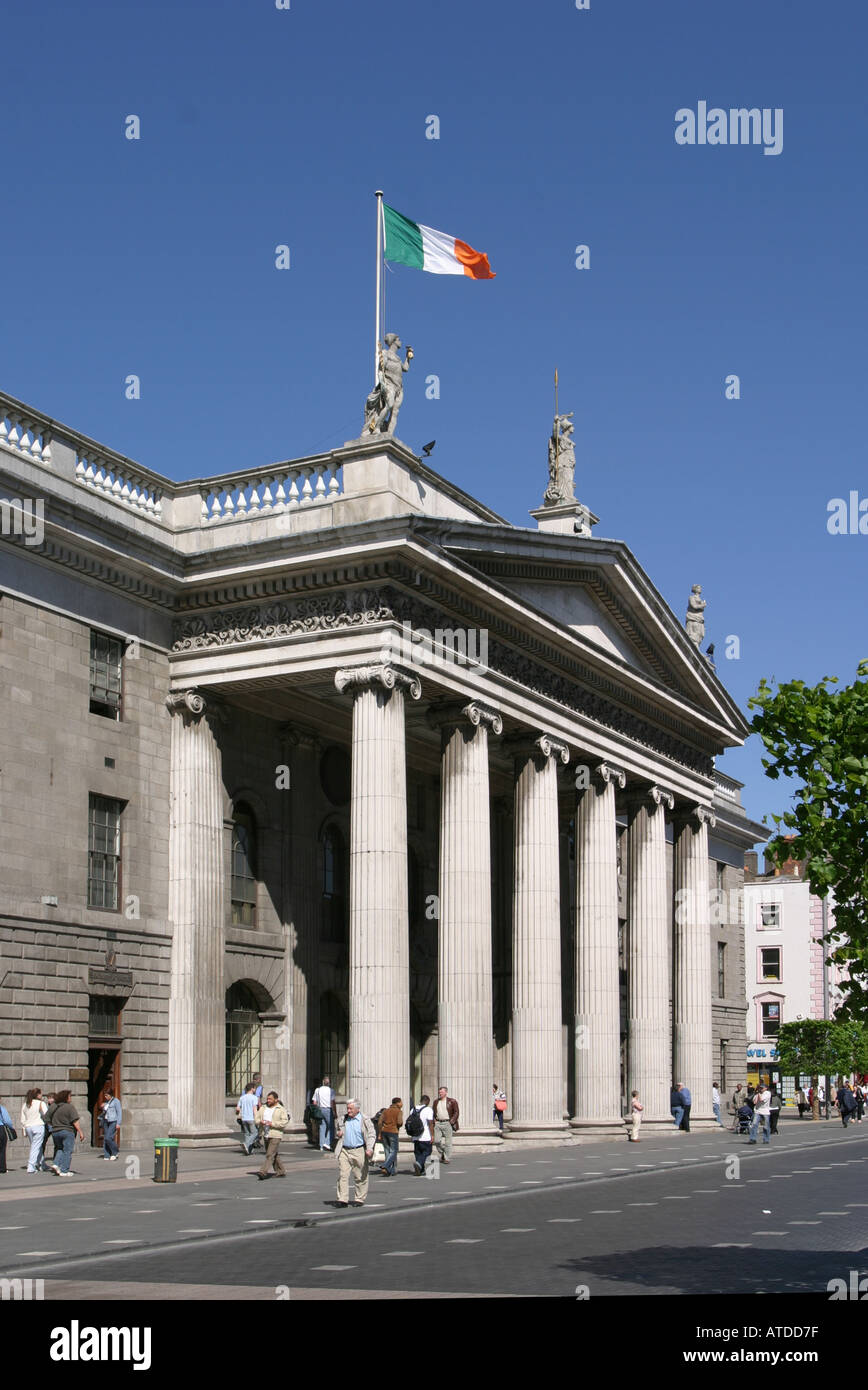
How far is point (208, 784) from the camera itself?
37.8 m

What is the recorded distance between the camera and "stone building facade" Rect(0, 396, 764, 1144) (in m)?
33.7

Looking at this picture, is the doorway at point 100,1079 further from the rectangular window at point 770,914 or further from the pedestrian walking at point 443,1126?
the rectangular window at point 770,914

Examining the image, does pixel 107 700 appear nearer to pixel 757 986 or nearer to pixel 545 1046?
pixel 545 1046

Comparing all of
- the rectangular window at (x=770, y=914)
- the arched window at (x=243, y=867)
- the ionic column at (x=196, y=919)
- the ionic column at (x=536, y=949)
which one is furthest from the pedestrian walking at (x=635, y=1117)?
the rectangular window at (x=770, y=914)

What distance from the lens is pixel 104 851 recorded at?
116 feet

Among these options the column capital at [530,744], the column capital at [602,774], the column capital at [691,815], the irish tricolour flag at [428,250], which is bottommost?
the column capital at [691,815]

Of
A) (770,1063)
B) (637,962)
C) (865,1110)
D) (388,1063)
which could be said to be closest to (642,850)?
(637,962)

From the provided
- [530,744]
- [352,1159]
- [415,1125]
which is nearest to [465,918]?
[530,744]

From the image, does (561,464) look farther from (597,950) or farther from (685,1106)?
(685,1106)

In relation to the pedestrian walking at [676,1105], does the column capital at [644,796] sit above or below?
above

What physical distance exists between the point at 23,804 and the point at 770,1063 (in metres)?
75.5

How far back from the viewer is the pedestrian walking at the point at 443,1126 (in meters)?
34.6

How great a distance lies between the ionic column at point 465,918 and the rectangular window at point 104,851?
7.28m

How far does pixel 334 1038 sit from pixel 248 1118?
351 inches
